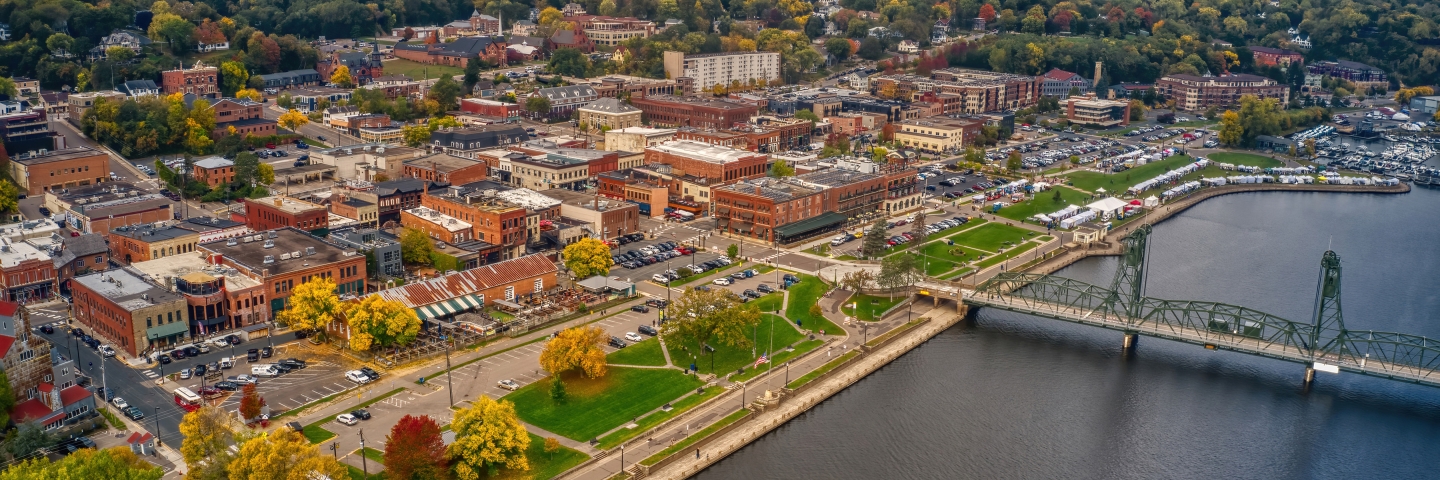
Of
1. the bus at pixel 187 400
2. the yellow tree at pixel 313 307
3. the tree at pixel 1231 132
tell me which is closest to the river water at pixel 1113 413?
the bus at pixel 187 400

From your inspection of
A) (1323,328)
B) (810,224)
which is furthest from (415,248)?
(1323,328)

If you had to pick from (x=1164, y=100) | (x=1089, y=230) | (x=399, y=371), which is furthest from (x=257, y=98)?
(x=1164, y=100)

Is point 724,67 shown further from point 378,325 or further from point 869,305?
point 378,325

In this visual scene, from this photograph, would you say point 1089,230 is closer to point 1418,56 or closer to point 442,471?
point 442,471

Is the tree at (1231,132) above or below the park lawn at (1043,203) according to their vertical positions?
above

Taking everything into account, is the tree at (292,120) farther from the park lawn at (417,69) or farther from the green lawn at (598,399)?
the green lawn at (598,399)

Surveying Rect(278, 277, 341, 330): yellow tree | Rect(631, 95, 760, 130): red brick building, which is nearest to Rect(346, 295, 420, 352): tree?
Rect(278, 277, 341, 330): yellow tree
